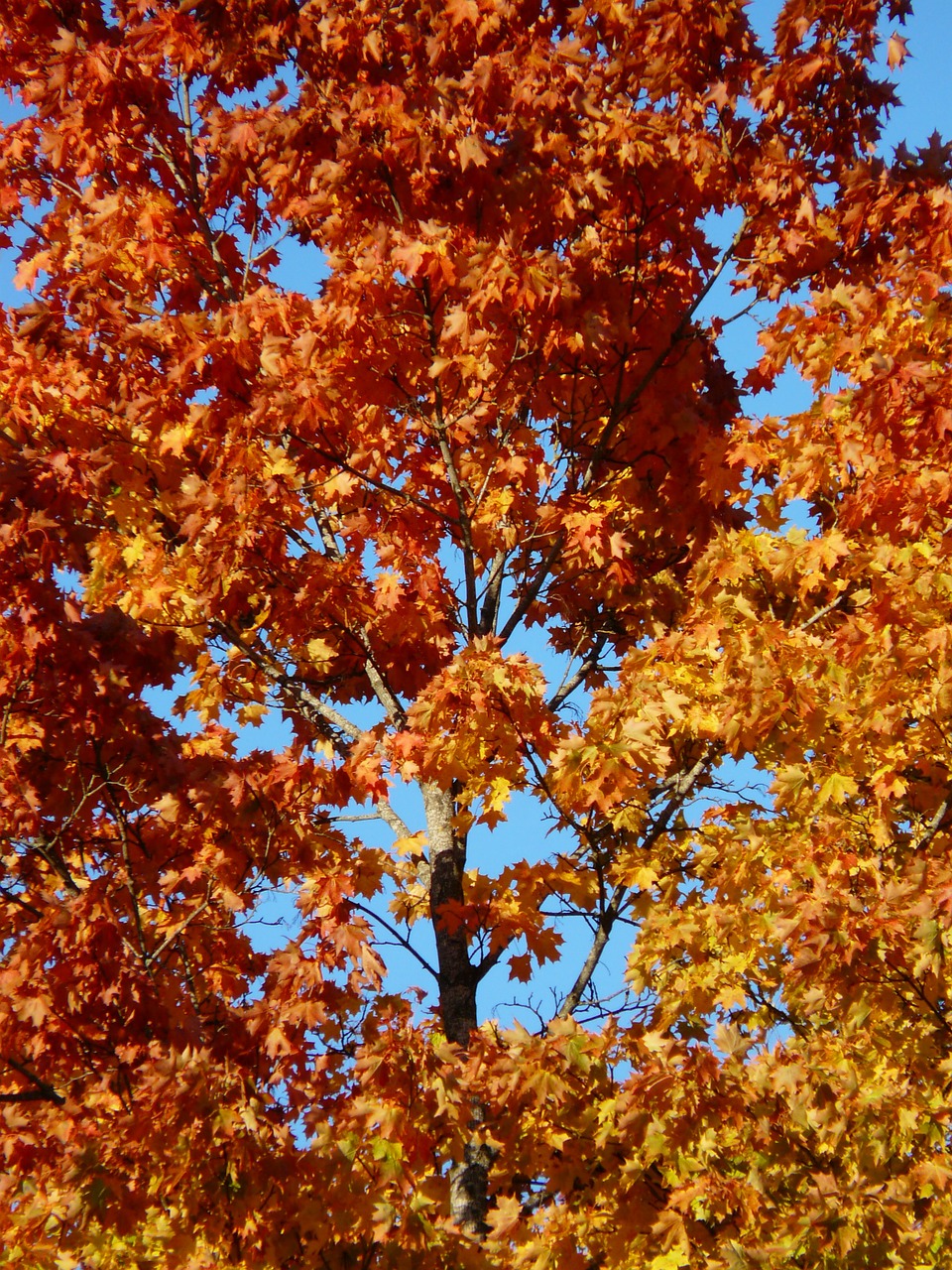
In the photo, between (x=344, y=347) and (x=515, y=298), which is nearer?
(x=515, y=298)

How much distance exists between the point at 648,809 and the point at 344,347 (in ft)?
11.1

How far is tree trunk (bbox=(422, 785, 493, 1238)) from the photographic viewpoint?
6074 millimetres

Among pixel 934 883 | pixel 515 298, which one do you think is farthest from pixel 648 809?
pixel 515 298

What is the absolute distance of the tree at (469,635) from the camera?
5.27 m

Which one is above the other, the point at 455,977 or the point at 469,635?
the point at 469,635

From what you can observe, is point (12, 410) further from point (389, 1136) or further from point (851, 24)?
point (851, 24)

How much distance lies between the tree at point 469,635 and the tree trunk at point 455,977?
2 centimetres

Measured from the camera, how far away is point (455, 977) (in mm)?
6805

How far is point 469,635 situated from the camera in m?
7.12

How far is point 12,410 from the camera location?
7227mm

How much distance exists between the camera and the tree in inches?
207

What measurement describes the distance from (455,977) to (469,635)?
81.7 inches

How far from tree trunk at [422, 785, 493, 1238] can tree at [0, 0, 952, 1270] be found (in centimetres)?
2

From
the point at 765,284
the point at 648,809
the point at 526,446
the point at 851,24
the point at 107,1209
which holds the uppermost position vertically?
the point at 851,24
